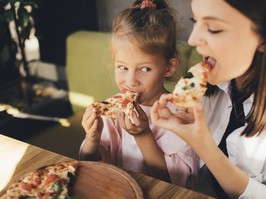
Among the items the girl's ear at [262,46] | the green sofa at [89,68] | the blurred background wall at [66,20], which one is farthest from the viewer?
the blurred background wall at [66,20]

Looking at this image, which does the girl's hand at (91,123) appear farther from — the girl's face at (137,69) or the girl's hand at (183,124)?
the girl's hand at (183,124)

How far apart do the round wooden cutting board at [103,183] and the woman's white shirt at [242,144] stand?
447 mm

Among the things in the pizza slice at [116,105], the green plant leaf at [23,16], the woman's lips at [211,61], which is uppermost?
the woman's lips at [211,61]

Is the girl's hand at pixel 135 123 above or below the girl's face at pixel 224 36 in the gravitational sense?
below

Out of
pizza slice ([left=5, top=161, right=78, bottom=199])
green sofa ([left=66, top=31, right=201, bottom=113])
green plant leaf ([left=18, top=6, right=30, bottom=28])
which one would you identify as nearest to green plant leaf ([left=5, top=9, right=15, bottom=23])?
green plant leaf ([left=18, top=6, right=30, bottom=28])

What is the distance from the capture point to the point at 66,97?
336 cm

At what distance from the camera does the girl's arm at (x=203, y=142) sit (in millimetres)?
1173

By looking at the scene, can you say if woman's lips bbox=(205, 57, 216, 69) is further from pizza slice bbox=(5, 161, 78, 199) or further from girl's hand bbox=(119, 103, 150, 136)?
pizza slice bbox=(5, 161, 78, 199)

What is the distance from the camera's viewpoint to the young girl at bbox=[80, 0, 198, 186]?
1.51 metres

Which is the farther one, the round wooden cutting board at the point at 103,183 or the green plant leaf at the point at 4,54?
the green plant leaf at the point at 4,54

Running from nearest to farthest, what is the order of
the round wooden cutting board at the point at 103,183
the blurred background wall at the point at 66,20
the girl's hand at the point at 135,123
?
the round wooden cutting board at the point at 103,183 < the girl's hand at the point at 135,123 < the blurred background wall at the point at 66,20

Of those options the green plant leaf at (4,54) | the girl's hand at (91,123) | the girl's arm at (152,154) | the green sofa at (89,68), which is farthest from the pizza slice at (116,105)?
the green plant leaf at (4,54)

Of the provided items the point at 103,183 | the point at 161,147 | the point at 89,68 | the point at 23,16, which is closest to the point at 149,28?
the point at 161,147

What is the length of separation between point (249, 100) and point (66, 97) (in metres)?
2.22
